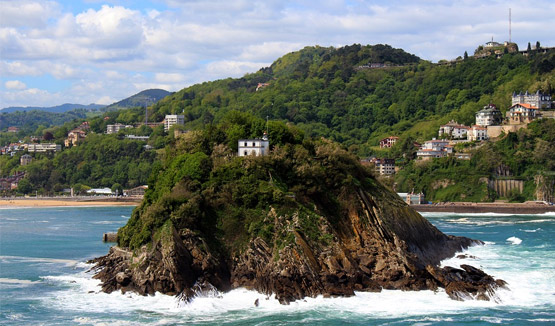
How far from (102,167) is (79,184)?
7492 mm

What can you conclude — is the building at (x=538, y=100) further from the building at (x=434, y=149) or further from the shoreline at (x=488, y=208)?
the shoreline at (x=488, y=208)

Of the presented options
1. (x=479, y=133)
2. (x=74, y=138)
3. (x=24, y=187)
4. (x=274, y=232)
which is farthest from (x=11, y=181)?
(x=274, y=232)

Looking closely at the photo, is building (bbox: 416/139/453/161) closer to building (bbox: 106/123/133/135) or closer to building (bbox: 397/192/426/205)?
building (bbox: 397/192/426/205)

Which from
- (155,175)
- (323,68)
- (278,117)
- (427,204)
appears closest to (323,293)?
(155,175)

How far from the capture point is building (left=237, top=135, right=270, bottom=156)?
4656 cm

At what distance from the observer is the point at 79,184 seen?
13138cm

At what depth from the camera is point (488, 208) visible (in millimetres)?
91625

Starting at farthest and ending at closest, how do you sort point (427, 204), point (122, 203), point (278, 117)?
point (278, 117) < point (122, 203) < point (427, 204)

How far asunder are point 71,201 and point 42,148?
48.8 m

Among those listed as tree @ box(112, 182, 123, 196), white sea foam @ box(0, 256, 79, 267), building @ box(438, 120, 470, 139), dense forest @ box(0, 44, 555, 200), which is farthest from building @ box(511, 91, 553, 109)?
white sea foam @ box(0, 256, 79, 267)

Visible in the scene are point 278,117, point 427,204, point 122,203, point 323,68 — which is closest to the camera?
point 427,204

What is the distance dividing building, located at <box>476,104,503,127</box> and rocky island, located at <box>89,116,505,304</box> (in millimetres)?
71396

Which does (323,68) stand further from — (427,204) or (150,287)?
(150,287)

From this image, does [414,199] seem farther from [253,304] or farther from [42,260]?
[253,304]
